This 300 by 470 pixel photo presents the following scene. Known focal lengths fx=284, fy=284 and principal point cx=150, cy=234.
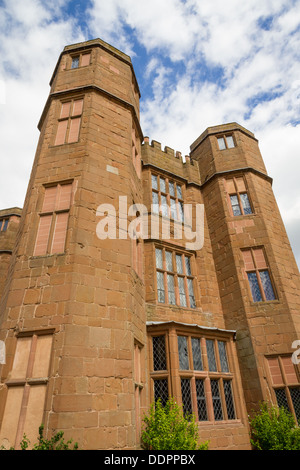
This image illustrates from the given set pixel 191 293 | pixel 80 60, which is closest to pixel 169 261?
pixel 191 293

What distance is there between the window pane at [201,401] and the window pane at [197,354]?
0.32 metres

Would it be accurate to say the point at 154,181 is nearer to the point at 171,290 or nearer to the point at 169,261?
the point at 169,261

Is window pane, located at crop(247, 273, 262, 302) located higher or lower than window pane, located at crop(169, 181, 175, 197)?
lower

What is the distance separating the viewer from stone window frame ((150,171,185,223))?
33.9 ft

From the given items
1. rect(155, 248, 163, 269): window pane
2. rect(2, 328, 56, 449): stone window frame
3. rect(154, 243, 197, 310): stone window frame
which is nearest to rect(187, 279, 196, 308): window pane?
rect(154, 243, 197, 310): stone window frame

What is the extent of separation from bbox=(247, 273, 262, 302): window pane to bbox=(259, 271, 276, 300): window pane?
196 millimetres

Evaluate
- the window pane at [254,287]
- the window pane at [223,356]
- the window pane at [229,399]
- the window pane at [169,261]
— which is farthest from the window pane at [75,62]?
the window pane at [229,399]

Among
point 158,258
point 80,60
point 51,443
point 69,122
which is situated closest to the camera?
point 51,443

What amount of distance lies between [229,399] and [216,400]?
0.46 metres

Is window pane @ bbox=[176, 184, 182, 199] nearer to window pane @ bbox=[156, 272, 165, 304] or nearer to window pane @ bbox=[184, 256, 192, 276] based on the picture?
window pane @ bbox=[184, 256, 192, 276]

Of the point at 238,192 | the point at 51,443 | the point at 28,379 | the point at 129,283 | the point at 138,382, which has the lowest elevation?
the point at 51,443

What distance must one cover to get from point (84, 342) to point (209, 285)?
5.35 m

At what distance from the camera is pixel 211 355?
24.3 ft
